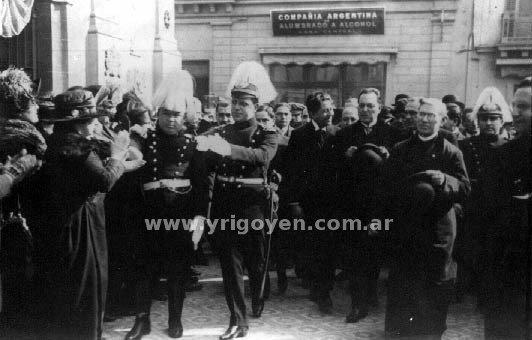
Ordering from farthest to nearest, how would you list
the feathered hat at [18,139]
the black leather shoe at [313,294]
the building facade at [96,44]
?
the building facade at [96,44] < the black leather shoe at [313,294] < the feathered hat at [18,139]

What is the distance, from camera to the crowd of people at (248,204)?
350 centimetres

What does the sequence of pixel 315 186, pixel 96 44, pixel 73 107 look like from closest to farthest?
pixel 73 107
pixel 315 186
pixel 96 44

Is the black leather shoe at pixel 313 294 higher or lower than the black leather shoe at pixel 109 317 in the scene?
higher

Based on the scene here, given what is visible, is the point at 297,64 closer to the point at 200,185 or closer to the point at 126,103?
the point at 126,103

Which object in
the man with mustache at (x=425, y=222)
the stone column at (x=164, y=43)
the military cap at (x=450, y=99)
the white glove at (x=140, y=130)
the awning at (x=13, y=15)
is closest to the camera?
the man with mustache at (x=425, y=222)

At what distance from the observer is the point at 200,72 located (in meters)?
7.93

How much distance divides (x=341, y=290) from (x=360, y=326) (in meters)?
1.06

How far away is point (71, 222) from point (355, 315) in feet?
8.44

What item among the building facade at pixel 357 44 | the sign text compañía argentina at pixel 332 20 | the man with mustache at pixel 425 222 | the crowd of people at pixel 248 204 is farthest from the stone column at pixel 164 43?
the man with mustache at pixel 425 222

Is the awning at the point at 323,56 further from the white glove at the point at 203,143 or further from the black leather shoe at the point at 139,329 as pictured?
the black leather shoe at the point at 139,329

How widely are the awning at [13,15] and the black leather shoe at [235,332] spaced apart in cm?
393

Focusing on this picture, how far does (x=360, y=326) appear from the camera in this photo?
462 cm

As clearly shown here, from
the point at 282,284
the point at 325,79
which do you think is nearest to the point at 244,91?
the point at 282,284

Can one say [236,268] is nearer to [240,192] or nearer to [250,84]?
[240,192]
